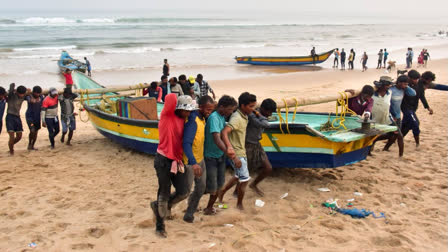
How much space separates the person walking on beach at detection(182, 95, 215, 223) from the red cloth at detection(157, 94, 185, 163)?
68mm

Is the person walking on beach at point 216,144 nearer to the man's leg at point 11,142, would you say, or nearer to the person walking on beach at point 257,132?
the person walking on beach at point 257,132

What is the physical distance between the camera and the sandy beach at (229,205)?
4152 millimetres

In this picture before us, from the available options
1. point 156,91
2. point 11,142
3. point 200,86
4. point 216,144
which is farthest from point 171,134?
point 200,86

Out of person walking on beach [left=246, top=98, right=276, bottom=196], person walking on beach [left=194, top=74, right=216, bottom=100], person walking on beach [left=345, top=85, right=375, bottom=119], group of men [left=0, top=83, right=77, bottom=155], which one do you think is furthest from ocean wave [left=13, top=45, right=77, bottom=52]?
person walking on beach [left=246, top=98, right=276, bottom=196]

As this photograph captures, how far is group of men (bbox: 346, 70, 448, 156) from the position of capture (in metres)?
6.49

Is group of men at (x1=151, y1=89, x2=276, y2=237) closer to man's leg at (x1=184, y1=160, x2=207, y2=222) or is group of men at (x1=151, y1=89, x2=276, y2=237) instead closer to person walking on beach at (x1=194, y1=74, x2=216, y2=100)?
man's leg at (x1=184, y1=160, x2=207, y2=222)

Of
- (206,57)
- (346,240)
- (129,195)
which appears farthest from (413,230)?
(206,57)

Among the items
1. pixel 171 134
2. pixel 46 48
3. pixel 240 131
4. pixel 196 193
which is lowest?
pixel 196 193

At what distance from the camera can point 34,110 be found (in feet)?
25.7

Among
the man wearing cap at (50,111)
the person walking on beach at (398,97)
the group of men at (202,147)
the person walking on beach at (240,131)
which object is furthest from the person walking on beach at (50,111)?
the person walking on beach at (398,97)

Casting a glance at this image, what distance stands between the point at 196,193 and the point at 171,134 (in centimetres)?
83

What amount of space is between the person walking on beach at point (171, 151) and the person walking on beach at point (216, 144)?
42 centimetres

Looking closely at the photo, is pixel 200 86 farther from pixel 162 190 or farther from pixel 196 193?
pixel 162 190

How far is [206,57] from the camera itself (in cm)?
3041
